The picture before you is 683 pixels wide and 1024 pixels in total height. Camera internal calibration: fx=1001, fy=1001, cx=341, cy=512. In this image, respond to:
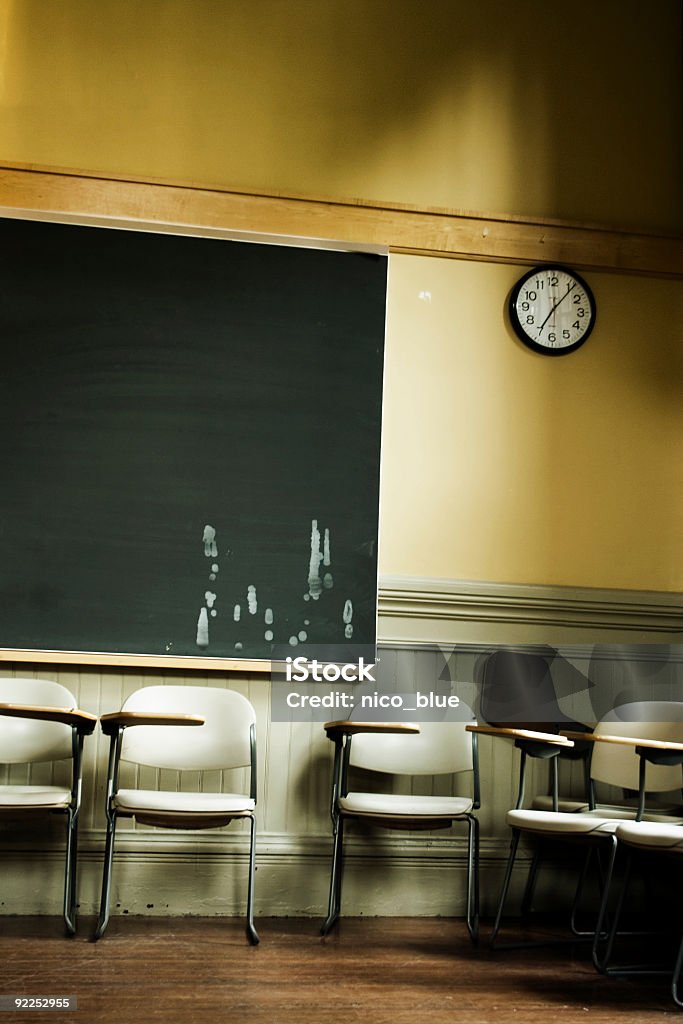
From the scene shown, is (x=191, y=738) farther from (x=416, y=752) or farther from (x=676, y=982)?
(x=676, y=982)

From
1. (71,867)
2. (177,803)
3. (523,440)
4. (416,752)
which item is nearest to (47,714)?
(177,803)

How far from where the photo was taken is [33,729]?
4023 millimetres

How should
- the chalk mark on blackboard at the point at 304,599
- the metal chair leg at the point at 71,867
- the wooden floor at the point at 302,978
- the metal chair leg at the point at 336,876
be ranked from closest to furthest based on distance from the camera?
the wooden floor at the point at 302,978
the metal chair leg at the point at 71,867
the metal chair leg at the point at 336,876
the chalk mark on blackboard at the point at 304,599

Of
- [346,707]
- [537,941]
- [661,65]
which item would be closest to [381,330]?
[346,707]

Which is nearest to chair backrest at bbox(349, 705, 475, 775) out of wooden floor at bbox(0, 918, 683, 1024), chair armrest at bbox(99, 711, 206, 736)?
wooden floor at bbox(0, 918, 683, 1024)

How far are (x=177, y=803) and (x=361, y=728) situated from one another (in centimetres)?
74

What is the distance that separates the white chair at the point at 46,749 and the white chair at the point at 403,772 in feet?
3.17

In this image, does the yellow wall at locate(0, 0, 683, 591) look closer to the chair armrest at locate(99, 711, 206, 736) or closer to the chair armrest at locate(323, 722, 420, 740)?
the chair armrest at locate(323, 722, 420, 740)

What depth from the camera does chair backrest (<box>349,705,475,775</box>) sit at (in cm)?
423

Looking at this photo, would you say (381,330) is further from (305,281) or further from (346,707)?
(346,707)

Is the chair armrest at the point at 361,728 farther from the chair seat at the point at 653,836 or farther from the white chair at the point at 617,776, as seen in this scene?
the chair seat at the point at 653,836

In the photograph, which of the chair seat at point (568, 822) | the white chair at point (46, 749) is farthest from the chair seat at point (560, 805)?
the white chair at point (46, 749)

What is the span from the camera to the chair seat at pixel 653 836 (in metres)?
3.20

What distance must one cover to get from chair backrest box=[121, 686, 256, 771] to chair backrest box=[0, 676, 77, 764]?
25 centimetres
